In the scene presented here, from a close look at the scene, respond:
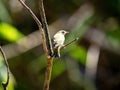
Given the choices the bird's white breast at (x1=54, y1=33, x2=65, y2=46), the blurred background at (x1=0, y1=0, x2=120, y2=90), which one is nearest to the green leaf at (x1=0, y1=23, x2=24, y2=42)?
the blurred background at (x1=0, y1=0, x2=120, y2=90)

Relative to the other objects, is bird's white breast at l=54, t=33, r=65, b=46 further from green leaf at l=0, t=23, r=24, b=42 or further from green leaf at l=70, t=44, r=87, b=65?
green leaf at l=70, t=44, r=87, b=65

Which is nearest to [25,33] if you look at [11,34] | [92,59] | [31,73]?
[31,73]

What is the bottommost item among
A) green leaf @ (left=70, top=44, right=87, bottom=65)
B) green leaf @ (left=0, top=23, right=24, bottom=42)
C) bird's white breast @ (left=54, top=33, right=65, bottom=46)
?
bird's white breast @ (left=54, top=33, right=65, bottom=46)

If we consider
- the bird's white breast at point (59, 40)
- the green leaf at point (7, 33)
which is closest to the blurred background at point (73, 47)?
the green leaf at point (7, 33)

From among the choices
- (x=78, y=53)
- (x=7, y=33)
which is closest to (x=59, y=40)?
(x=7, y=33)

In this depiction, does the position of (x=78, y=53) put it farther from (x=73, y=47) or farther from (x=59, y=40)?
(x=59, y=40)

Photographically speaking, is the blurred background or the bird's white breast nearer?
the bird's white breast

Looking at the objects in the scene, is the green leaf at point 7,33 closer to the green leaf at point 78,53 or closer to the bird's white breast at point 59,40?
the green leaf at point 78,53

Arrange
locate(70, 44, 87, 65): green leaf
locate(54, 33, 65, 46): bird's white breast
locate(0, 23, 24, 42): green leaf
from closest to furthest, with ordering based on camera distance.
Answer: locate(54, 33, 65, 46): bird's white breast, locate(0, 23, 24, 42): green leaf, locate(70, 44, 87, 65): green leaf
